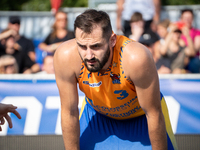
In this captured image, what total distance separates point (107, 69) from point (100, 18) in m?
0.41

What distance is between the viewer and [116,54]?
6.37 ft

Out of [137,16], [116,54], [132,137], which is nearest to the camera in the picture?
[116,54]

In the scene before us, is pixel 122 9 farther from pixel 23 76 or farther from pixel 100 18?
pixel 100 18

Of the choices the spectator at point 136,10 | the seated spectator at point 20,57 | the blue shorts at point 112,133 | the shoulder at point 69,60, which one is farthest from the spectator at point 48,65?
the shoulder at point 69,60

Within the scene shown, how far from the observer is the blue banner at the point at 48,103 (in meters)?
2.98

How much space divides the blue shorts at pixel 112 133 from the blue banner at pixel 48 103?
690 millimetres

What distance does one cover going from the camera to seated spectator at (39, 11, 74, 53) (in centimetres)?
468

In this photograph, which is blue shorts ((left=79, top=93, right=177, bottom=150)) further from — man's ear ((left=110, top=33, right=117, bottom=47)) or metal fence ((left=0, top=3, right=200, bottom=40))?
metal fence ((left=0, top=3, right=200, bottom=40))

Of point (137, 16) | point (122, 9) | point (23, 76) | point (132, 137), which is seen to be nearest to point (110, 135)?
point (132, 137)

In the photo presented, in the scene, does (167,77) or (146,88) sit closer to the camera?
(146,88)

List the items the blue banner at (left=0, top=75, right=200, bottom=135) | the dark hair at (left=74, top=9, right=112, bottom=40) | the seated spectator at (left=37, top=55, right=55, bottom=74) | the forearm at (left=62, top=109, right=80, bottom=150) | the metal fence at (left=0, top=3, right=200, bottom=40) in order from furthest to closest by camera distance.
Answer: the metal fence at (left=0, top=3, right=200, bottom=40)
the seated spectator at (left=37, top=55, right=55, bottom=74)
the blue banner at (left=0, top=75, right=200, bottom=135)
the forearm at (left=62, top=109, right=80, bottom=150)
the dark hair at (left=74, top=9, right=112, bottom=40)

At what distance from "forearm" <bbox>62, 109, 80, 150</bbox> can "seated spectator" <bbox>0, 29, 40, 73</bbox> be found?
8.92 ft

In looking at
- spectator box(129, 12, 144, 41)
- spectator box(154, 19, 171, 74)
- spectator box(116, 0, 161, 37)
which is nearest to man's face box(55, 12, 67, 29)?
spectator box(116, 0, 161, 37)

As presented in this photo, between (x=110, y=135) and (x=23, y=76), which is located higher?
(x=23, y=76)
